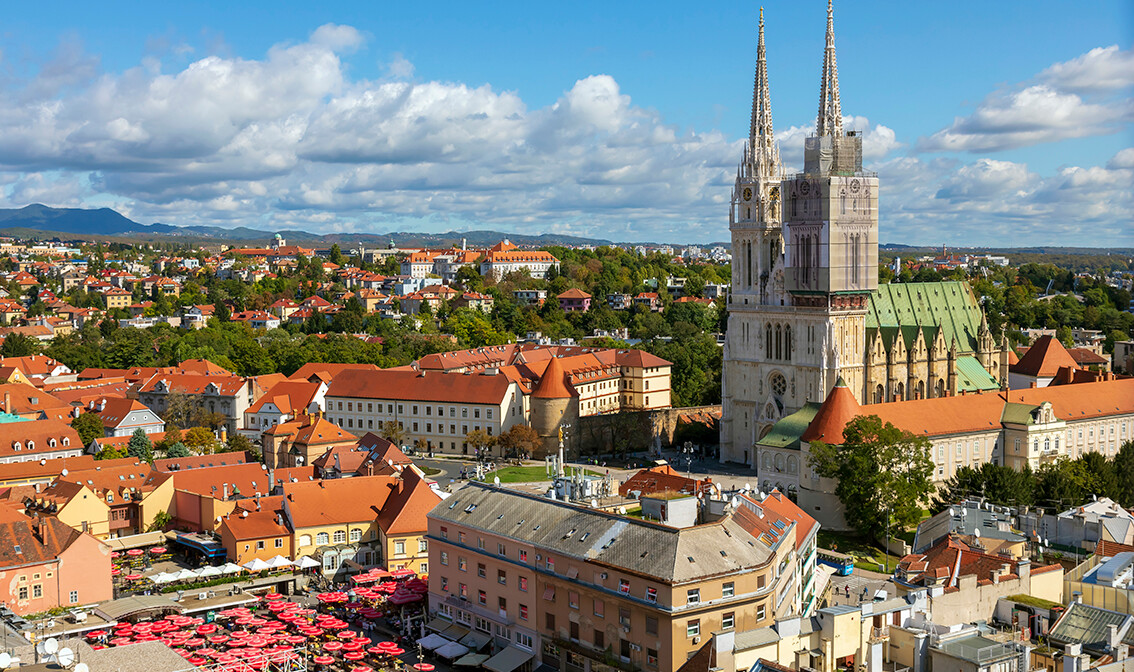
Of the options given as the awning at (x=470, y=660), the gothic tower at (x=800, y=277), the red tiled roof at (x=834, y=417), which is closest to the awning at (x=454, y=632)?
the awning at (x=470, y=660)

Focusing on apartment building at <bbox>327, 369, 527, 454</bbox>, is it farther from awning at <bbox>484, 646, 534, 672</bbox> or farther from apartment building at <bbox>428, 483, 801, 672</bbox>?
awning at <bbox>484, 646, 534, 672</bbox>

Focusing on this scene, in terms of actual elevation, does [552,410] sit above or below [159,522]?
above

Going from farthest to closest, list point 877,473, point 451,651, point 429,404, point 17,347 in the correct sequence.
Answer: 1. point 17,347
2. point 429,404
3. point 877,473
4. point 451,651

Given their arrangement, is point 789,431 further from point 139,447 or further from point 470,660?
point 139,447

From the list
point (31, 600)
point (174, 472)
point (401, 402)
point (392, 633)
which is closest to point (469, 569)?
point (392, 633)

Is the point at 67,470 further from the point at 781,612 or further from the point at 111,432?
the point at 781,612

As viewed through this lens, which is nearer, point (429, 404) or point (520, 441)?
point (520, 441)

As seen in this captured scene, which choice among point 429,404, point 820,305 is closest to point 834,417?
point 820,305
